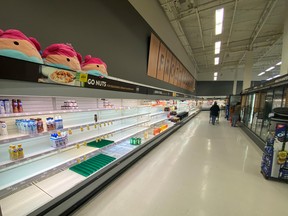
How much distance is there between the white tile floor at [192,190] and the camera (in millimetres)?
2020

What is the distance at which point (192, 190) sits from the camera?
2457 mm

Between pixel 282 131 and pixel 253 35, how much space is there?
8.65 metres

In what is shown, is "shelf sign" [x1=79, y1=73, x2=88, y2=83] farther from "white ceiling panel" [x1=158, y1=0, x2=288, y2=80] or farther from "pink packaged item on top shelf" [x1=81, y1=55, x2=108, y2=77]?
"white ceiling panel" [x1=158, y1=0, x2=288, y2=80]

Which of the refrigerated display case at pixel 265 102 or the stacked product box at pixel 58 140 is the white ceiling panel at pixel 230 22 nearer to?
the refrigerated display case at pixel 265 102

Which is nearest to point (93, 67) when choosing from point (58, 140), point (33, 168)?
point (58, 140)

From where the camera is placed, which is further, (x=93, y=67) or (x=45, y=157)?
(x=45, y=157)

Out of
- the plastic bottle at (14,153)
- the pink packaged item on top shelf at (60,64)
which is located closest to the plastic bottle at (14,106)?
the plastic bottle at (14,153)

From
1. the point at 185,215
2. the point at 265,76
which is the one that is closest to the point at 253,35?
the point at 185,215

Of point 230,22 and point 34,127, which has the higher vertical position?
point 230,22

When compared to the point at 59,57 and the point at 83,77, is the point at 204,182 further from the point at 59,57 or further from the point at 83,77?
the point at 59,57

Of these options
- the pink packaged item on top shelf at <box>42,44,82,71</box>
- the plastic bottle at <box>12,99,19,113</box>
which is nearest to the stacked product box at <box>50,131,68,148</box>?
the plastic bottle at <box>12,99,19,113</box>

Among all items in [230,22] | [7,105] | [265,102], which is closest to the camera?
[7,105]

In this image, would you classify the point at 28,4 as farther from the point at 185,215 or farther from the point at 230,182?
the point at 230,182

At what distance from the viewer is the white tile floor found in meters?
2.02
